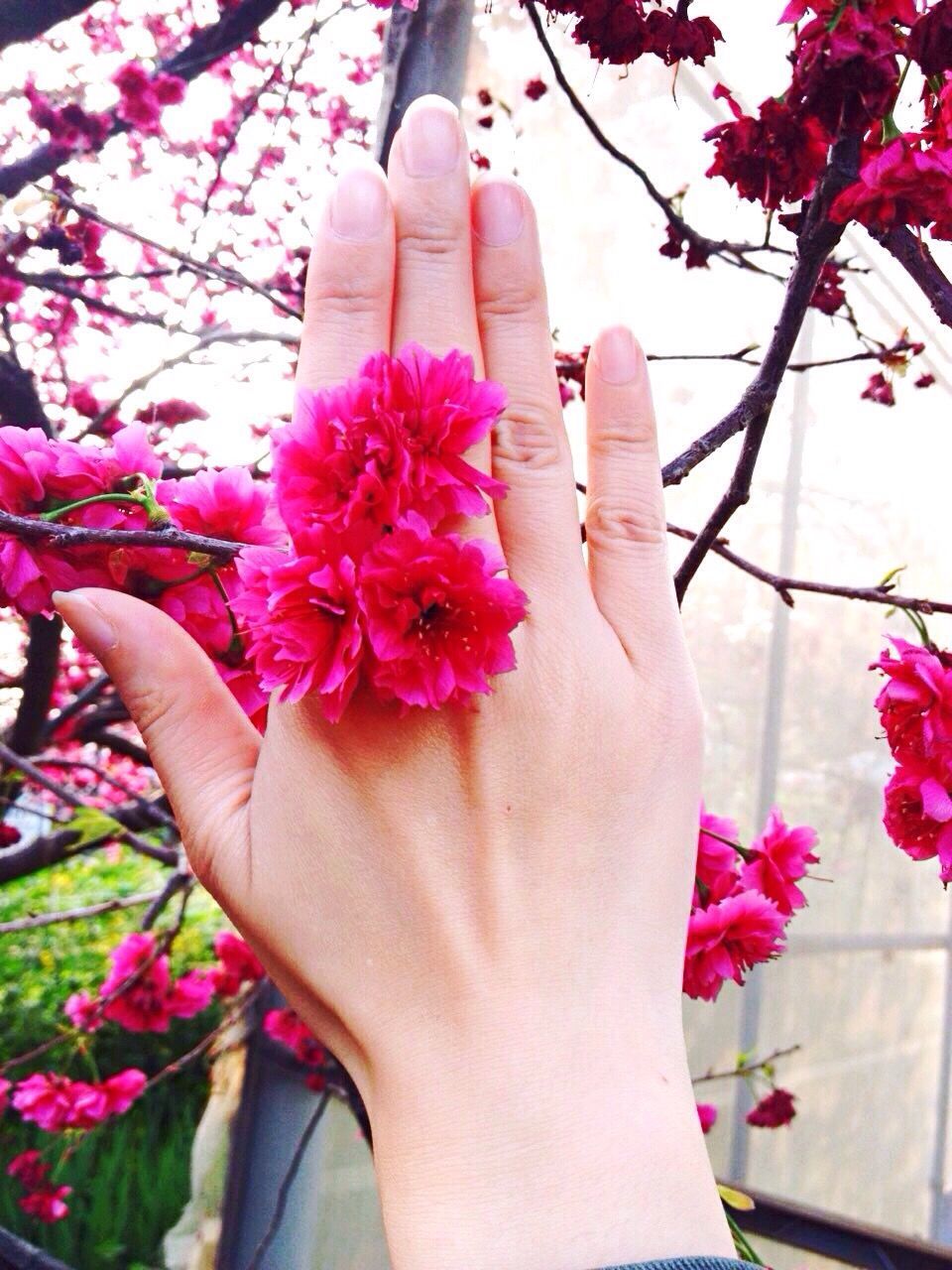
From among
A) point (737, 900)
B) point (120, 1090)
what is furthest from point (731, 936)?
point (120, 1090)

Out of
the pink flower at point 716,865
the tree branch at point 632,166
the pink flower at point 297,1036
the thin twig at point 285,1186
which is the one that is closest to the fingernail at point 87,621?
the pink flower at point 716,865

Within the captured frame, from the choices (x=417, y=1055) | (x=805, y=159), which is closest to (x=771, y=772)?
(x=805, y=159)

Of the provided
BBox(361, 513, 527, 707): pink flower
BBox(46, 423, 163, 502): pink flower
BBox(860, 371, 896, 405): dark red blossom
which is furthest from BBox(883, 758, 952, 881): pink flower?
BBox(860, 371, 896, 405): dark red blossom

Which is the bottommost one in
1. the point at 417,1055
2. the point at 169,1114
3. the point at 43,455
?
the point at 169,1114

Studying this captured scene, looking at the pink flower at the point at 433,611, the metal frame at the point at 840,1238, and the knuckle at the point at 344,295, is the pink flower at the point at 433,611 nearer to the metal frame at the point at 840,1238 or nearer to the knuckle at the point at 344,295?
the knuckle at the point at 344,295

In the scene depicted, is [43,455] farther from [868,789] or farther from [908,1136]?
[908,1136]
